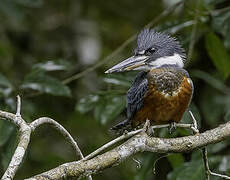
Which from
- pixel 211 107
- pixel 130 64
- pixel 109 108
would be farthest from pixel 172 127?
pixel 211 107

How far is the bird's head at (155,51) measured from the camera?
3.91 meters

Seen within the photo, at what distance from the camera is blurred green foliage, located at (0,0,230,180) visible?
4289mm

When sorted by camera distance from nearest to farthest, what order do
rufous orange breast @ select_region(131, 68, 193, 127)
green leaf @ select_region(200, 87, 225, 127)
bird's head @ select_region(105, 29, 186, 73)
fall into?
rufous orange breast @ select_region(131, 68, 193, 127) < bird's head @ select_region(105, 29, 186, 73) < green leaf @ select_region(200, 87, 225, 127)

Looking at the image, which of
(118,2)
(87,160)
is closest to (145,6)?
(118,2)

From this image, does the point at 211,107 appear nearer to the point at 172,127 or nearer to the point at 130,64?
the point at 172,127

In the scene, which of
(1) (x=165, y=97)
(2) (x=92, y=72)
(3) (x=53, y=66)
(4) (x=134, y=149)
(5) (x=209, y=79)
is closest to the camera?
(4) (x=134, y=149)

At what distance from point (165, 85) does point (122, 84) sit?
2.14 ft

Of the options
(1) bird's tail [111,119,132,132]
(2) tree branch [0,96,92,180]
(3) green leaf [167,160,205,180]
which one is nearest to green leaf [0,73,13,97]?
(1) bird's tail [111,119,132,132]

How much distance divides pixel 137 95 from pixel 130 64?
23cm

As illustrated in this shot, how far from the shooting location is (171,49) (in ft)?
13.1

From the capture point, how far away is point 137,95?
3.74 meters

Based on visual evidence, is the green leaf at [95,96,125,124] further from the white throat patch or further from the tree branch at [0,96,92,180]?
the tree branch at [0,96,92,180]

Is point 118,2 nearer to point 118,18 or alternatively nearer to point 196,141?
point 118,18

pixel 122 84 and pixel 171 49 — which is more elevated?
pixel 171 49
